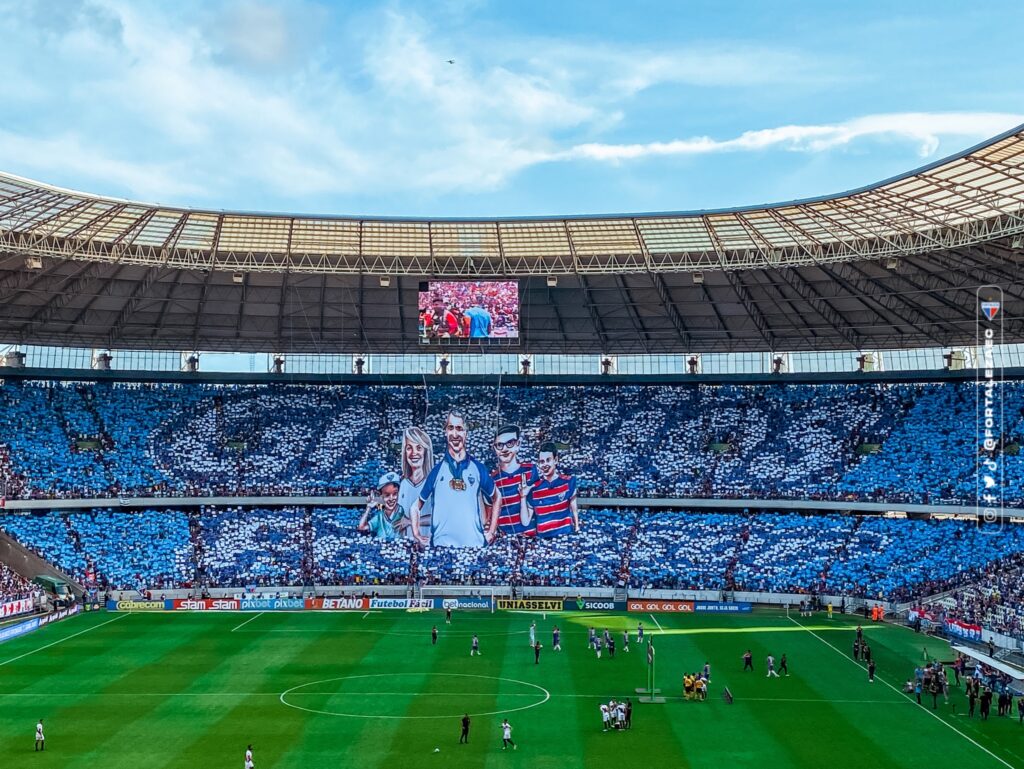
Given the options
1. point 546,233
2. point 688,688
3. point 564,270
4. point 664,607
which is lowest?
point 664,607

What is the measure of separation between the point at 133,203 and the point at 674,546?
3674 cm

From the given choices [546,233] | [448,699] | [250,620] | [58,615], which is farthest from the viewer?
[250,620]

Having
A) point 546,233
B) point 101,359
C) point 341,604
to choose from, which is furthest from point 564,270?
point 101,359

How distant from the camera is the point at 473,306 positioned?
203ft

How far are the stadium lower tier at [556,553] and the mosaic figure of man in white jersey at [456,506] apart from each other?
17.6 m

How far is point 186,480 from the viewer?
73.8 meters

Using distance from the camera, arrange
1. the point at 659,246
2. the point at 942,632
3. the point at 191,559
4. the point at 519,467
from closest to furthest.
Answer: the point at 519,467 < the point at 942,632 < the point at 659,246 < the point at 191,559

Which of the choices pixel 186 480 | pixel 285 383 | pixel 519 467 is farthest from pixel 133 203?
pixel 285 383

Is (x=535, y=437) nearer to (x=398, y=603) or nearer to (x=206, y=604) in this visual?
(x=398, y=603)

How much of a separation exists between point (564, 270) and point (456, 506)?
17595 mm

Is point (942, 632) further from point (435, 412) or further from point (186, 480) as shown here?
point (186, 480)

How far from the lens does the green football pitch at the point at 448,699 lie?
114ft

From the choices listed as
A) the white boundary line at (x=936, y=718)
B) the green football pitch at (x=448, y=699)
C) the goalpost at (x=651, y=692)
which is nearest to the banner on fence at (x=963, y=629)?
the green football pitch at (x=448, y=699)

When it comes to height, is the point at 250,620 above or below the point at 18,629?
below
